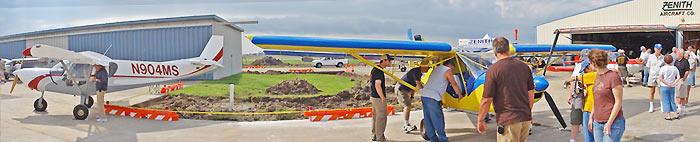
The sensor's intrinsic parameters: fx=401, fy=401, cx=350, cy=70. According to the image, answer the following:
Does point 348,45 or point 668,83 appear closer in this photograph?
point 348,45

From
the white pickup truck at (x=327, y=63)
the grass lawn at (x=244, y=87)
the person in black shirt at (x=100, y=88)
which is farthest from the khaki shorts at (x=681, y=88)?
the white pickup truck at (x=327, y=63)

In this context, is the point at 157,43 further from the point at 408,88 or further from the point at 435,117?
the point at 435,117

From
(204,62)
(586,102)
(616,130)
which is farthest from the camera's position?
(204,62)

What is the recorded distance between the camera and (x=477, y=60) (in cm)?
600

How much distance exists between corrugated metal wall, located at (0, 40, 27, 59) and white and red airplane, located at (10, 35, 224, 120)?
68.1 ft

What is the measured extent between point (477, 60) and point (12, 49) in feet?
101

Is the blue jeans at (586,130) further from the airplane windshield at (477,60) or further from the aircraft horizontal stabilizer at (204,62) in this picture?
the aircraft horizontal stabilizer at (204,62)

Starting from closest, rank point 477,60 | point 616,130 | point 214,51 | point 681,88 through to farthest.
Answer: point 616,130, point 477,60, point 681,88, point 214,51

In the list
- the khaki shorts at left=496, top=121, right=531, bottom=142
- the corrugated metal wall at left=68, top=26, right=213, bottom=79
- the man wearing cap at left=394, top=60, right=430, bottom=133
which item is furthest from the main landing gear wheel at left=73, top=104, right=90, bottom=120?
the corrugated metal wall at left=68, top=26, right=213, bottom=79

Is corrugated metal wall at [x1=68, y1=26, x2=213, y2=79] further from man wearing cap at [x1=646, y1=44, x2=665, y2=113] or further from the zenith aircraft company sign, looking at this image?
the zenith aircraft company sign

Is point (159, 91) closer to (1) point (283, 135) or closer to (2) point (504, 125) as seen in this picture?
(1) point (283, 135)

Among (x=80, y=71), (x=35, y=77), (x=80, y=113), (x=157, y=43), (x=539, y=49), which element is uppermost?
(x=157, y=43)

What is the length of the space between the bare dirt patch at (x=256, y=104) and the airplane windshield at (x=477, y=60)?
3023mm

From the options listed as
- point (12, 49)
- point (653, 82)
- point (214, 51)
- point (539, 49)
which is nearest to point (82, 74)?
point (214, 51)
